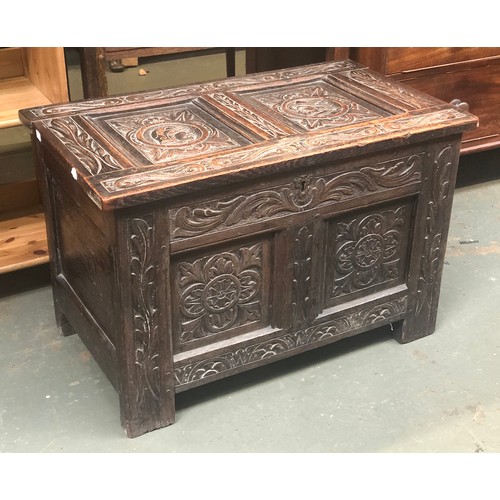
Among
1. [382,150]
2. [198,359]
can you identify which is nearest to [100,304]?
[198,359]

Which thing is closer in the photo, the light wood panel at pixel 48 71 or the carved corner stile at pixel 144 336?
the carved corner stile at pixel 144 336

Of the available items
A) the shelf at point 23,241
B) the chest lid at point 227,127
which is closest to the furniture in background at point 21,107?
the shelf at point 23,241

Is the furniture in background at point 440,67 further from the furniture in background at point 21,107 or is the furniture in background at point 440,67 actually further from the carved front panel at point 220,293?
the carved front panel at point 220,293

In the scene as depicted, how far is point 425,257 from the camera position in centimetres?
235

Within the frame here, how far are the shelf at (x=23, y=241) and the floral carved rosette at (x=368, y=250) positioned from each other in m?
0.95

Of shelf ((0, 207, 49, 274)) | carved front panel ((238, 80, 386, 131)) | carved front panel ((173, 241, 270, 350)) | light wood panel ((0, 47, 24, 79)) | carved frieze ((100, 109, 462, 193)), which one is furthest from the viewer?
light wood panel ((0, 47, 24, 79))

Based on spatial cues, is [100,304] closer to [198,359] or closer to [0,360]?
[198,359]

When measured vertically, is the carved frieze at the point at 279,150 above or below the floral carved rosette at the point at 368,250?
above

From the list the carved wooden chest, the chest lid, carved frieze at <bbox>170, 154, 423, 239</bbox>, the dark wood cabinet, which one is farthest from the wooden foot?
the dark wood cabinet

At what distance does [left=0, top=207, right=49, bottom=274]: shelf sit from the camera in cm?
257

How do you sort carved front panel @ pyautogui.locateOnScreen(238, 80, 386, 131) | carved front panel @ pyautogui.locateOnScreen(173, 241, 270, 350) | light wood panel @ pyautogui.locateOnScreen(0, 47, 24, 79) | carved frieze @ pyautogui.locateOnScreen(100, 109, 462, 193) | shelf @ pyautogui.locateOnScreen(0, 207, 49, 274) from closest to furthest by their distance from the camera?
carved frieze @ pyautogui.locateOnScreen(100, 109, 462, 193)
carved front panel @ pyautogui.locateOnScreen(173, 241, 270, 350)
carved front panel @ pyautogui.locateOnScreen(238, 80, 386, 131)
shelf @ pyautogui.locateOnScreen(0, 207, 49, 274)
light wood panel @ pyautogui.locateOnScreen(0, 47, 24, 79)

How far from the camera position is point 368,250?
7.43 ft

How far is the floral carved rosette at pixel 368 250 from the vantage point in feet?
7.26

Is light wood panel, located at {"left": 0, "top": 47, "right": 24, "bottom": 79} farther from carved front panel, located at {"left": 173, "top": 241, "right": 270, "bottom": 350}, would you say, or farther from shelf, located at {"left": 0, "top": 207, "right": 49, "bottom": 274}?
carved front panel, located at {"left": 173, "top": 241, "right": 270, "bottom": 350}
